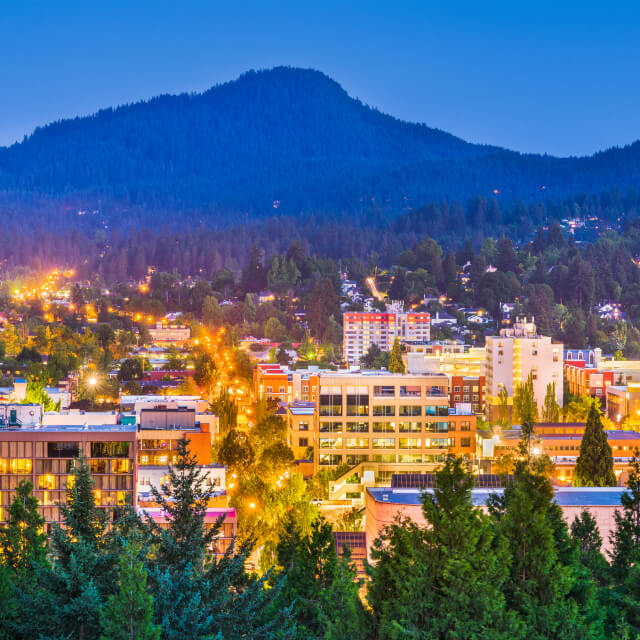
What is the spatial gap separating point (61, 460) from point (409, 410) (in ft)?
48.8

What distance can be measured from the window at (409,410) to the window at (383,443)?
1.06 metres

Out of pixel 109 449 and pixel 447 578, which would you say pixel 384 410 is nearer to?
pixel 109 449

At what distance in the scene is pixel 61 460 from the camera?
1257 inches

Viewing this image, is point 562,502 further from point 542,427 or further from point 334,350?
point 334,350

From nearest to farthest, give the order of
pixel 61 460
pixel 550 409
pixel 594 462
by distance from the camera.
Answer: pixel 61 460
pixel 594 462
pixel 550 409

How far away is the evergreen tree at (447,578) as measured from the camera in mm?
14508

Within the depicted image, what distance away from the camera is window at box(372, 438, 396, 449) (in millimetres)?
42134

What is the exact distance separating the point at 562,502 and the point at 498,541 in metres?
10.4

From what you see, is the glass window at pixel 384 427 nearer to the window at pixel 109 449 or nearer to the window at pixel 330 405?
Answer: the window at pixel 330 405

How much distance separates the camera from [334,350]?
326 feet

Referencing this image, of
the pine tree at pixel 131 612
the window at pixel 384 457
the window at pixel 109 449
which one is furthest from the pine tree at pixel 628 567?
the window at pixel 384 457

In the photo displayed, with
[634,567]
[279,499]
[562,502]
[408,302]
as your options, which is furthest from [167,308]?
[634,567]

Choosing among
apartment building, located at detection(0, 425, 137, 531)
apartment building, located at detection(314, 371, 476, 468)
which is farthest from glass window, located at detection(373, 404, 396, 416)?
apartment building, located at detection(0, 425, 137, 531)

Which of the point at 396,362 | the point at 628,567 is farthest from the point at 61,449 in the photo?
the point at 396,362
